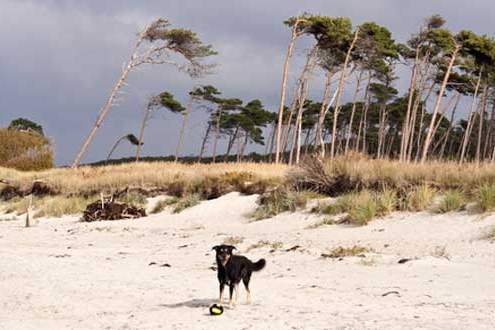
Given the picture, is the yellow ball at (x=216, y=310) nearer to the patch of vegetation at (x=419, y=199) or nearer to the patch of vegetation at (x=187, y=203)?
the patch of vegetation at (x=419, y=199)

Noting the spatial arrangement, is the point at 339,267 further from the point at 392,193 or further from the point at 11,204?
the point at 11,204

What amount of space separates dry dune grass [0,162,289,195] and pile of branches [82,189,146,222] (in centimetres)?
195

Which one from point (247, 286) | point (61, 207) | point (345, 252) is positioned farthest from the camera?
point (61, 207)

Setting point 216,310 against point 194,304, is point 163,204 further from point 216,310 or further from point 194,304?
point 216,310

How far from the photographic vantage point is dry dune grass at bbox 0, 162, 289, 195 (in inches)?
800

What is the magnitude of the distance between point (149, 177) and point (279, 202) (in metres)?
7.94

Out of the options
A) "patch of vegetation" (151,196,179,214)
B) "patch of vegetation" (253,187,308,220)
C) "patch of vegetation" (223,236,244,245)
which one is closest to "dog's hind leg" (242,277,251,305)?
"patch of vegetation" (223,236,244,245)

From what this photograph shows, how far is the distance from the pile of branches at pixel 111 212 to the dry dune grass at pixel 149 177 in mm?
1946

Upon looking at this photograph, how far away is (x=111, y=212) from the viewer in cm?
1912

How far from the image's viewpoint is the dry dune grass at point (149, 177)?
66.6 feet

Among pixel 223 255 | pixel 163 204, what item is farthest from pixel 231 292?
pixel 163 204

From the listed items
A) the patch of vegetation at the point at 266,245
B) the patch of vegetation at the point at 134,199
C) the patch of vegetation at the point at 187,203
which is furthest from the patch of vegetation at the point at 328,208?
the patch of vegetation at the point at 134,199

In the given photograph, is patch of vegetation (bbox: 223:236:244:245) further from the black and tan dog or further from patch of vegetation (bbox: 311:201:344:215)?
the black and tan dog

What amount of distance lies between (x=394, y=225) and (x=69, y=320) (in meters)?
7.41
